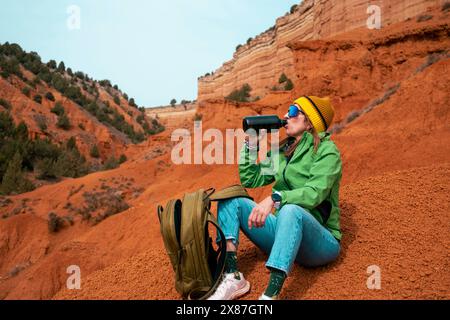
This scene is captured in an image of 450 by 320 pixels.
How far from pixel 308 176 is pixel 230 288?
96 centimetres

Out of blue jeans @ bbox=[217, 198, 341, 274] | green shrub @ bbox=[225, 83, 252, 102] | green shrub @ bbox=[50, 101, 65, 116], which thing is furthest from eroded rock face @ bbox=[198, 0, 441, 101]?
blue jeans @ bbox=[217, 198, 341, 274]

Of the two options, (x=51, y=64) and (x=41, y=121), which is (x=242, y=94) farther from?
(x=51, y=64)

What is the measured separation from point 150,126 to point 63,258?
164ft

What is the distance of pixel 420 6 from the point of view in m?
18.9

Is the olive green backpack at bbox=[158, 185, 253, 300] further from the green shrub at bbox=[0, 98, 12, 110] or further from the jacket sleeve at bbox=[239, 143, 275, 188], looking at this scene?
the green shrub at bbox=[0, 98, 12, 110]

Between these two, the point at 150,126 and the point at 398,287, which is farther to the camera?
the point at 150,126

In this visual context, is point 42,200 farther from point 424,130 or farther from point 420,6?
point 420,6

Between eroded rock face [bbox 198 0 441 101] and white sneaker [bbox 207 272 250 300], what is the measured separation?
65.6 ft

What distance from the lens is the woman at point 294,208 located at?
2.27 m

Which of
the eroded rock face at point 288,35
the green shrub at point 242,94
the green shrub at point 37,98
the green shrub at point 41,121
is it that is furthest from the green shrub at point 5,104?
the eroded rock face at point 288,35

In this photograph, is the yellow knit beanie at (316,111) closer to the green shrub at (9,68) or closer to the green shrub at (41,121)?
the green shrub at (41,121)

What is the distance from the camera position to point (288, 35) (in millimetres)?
31500

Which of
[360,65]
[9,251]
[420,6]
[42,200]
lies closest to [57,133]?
[42,200]

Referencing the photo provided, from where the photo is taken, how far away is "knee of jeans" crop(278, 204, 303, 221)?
227 cm
